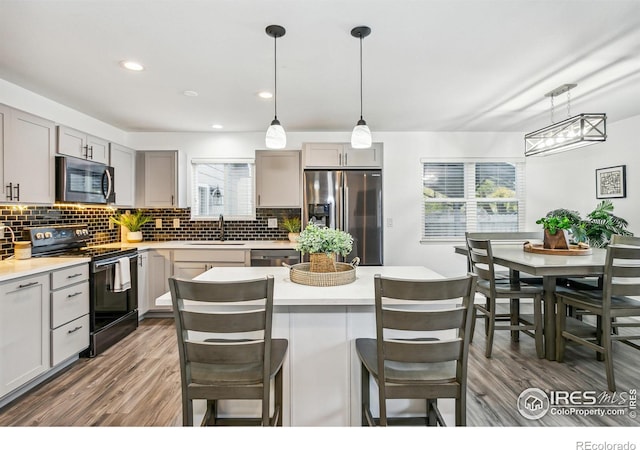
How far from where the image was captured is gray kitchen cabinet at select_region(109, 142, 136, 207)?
3.86 m

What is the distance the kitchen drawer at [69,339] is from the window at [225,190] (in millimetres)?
2038

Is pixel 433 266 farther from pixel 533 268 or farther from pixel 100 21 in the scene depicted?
pixel 100 21

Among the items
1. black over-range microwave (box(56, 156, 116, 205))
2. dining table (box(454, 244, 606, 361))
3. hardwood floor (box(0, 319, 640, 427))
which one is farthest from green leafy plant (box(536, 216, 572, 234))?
black over-range microwave (box(56, 156, 116, 205))

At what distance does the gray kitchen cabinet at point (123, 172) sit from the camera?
3.86m

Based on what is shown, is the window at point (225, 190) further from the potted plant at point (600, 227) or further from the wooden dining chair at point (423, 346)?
the potted plant at point (600, 227)

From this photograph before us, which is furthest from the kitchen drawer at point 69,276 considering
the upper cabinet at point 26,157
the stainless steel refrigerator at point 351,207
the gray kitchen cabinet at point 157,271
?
the stainless steel refrigerator at point 351,207

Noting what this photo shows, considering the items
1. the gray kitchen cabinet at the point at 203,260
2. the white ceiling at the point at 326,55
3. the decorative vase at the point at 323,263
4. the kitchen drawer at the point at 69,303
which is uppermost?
the white ceiling at the point at 326,55

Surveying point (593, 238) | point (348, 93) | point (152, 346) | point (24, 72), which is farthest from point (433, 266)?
point (24, 72)

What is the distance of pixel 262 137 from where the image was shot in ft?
14.8

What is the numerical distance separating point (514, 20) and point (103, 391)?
3635 mm

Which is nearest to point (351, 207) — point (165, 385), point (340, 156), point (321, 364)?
point (340, 156)

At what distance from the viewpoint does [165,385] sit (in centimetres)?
248

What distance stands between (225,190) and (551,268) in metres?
3.83

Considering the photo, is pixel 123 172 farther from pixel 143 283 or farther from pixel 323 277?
pixel 323 277
